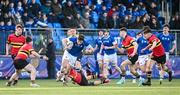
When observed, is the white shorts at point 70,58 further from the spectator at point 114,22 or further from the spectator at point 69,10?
the spectator at point 114,22

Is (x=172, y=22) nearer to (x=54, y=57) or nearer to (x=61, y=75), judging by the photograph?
(x=54, y=57)

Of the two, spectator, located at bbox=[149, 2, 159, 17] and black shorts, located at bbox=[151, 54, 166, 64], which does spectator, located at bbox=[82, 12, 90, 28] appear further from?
black shorts, located at bbox=[151, 54, 166, 64]

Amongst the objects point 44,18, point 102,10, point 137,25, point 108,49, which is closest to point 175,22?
point 137,25

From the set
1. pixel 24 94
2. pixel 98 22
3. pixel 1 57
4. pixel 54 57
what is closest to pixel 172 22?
pixel 98 22

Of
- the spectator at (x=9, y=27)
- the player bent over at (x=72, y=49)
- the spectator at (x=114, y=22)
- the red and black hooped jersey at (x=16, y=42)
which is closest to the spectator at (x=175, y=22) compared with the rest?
the spectator at (x=114, y=22)

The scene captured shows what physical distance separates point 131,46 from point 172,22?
9454mm

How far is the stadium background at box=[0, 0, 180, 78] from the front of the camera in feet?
102

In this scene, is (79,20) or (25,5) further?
(79,20)

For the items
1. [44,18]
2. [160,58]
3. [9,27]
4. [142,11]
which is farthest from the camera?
[142,11]

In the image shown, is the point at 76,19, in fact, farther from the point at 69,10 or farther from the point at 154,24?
the point at 154,24

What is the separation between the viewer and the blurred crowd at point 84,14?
31.7m

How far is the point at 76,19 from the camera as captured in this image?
111 feet

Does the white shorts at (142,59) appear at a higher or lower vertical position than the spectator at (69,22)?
lower

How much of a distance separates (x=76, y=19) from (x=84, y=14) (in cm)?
78
